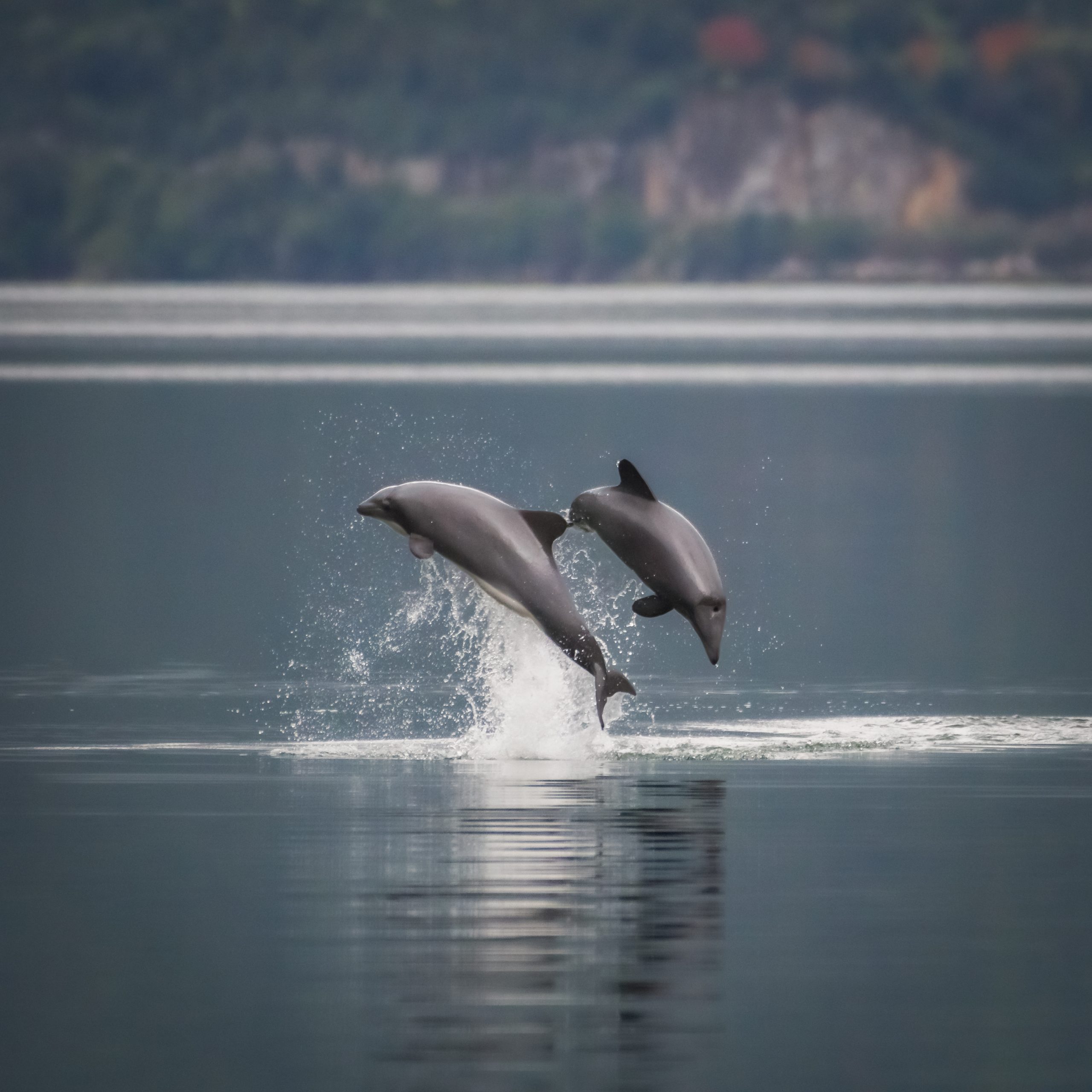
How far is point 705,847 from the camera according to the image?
15688mm

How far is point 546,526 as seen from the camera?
18.1 meters

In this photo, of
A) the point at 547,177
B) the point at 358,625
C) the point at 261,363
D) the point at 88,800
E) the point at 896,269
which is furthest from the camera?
the point at 547,177

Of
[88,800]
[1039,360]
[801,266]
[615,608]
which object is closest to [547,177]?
[801,266]

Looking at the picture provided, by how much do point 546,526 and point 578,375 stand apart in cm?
8018

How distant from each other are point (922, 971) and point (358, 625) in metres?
15.2

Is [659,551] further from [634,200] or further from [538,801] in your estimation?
[634,200]

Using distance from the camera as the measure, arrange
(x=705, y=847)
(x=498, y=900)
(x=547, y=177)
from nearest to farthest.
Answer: (x=498, y=900) → (x=705, y=847) → (x=547, y=177)

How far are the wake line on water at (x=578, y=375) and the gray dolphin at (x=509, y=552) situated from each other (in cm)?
6313

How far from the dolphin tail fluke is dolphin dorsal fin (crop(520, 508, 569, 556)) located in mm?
820

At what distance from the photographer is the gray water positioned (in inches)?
482

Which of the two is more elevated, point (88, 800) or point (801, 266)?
point (801, 266)

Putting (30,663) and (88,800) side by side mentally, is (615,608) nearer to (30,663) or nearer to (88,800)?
(30,663)

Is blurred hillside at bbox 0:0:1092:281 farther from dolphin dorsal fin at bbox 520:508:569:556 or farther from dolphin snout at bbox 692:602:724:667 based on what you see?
dolphin snout at bbox 692:602:724:667

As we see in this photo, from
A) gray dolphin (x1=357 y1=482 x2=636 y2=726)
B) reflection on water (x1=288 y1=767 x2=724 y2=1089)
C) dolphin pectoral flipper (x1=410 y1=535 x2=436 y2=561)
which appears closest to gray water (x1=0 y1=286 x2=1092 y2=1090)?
reflection on water (x1=288 y1=767 x2=724 y2=1089)
